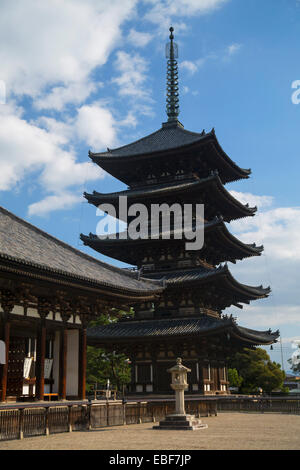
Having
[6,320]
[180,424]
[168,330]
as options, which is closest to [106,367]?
[168,330]

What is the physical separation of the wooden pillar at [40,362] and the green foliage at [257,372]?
36897 mm

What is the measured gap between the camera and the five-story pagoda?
113ft

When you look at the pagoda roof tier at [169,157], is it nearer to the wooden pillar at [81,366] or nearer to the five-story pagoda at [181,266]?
the five-story pagoda at [181,266]

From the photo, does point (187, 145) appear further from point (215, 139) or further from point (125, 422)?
point (125, 422)

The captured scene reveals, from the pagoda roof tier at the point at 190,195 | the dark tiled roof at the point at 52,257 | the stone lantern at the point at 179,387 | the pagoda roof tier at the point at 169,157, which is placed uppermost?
the pagoda roof tier at the point at 169,157

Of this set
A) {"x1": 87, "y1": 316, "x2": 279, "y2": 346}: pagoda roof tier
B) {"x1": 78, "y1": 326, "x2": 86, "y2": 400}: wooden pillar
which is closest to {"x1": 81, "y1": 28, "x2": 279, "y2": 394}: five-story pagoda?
{"x1": 87, "y1": 316, "x2": 279, "y2": 346}: pagoda roof tier

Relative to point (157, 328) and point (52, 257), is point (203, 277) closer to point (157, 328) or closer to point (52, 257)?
point (157, 328)

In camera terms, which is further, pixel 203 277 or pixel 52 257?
pixel 203 277

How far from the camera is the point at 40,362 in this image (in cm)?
2020

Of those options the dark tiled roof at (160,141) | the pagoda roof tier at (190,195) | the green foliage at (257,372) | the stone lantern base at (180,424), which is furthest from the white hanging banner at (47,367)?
the green foliage at (257,372)

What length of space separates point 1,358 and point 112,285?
5.65 meters

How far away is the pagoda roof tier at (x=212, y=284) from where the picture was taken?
33997mm

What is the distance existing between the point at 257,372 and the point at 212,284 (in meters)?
23.9

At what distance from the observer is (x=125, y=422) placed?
23.7 m
